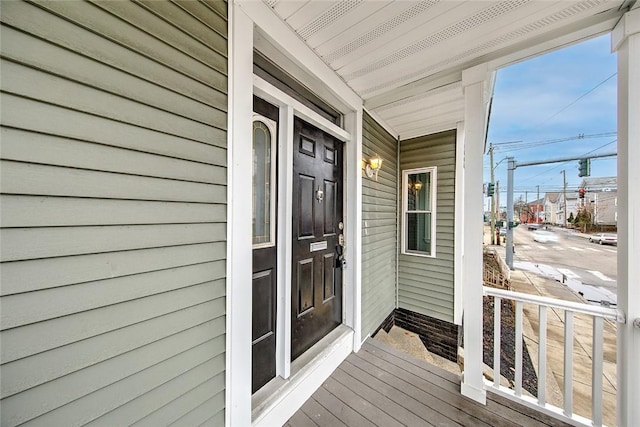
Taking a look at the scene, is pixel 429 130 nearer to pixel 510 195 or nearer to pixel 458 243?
pixel 458 243

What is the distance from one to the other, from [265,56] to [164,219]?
4.15ft

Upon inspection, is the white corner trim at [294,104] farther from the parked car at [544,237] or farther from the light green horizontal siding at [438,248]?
the parked car at [544,237]

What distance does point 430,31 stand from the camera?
1469mm

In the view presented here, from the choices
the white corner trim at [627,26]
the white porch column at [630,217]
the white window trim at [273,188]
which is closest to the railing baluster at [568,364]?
the white porch column at [630,217]

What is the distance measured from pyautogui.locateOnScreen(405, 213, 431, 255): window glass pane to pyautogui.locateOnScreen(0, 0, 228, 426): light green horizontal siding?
122 inches

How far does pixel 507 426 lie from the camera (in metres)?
1.48

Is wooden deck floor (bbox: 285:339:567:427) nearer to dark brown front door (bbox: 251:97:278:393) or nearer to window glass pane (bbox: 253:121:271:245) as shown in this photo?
dark brown front door (bbox: 251:97:278:393)

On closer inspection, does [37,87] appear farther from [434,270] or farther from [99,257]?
[434,270]

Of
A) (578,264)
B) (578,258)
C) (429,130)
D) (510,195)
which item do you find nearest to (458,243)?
(429,130)

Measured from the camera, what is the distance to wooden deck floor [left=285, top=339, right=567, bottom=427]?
59.4 inches

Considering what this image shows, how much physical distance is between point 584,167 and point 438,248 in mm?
4467

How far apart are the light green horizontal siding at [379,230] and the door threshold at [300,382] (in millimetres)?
519

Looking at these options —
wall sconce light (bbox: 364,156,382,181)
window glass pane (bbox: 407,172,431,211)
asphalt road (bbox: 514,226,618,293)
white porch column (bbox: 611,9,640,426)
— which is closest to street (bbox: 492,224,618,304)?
asphalt road (bbox: 514,226,618,293)

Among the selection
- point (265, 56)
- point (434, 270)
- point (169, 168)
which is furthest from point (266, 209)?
point (434, 270)
